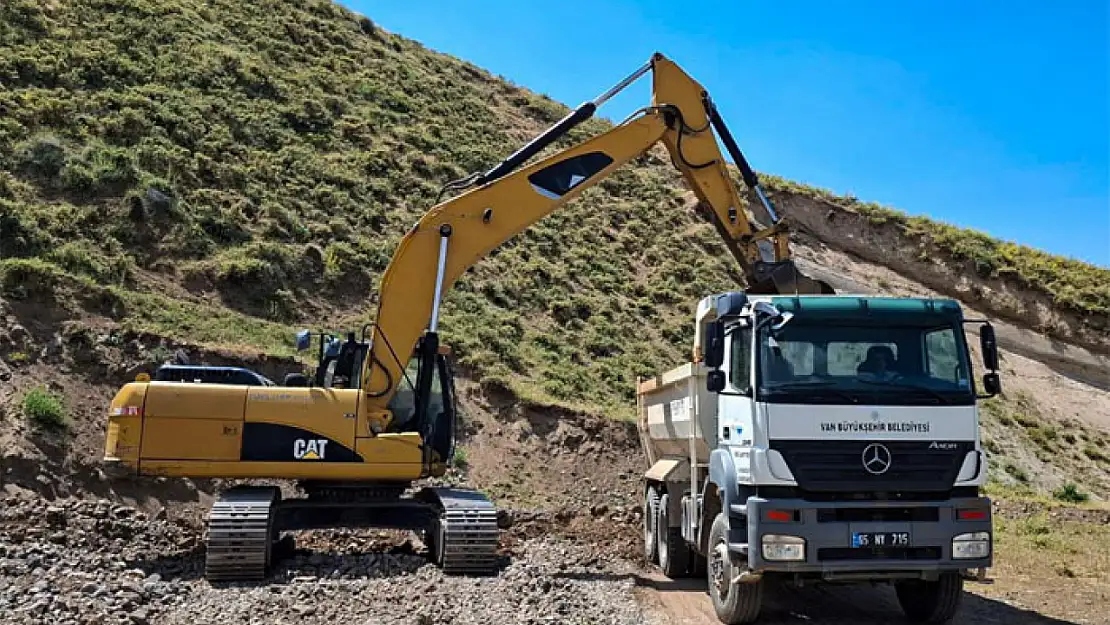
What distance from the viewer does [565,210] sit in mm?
37906

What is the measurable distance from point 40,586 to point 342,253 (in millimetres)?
Result: 18088

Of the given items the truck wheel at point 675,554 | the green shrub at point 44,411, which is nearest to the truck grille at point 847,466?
the truck wheel at point 675,554

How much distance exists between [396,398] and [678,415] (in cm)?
373

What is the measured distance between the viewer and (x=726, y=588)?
370 inches

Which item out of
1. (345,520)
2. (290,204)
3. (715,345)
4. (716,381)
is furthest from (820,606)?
(290,204)

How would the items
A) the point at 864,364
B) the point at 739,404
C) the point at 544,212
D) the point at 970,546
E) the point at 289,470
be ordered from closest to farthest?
the point at 970,546, the point at 864,364, the point at 739,404, the point at 289,470, the point at 544,212

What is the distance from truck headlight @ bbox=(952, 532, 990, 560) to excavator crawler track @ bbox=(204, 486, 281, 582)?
24.5 ft

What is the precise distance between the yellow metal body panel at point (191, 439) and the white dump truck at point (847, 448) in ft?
19.7

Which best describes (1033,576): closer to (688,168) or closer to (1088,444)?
(688,168)

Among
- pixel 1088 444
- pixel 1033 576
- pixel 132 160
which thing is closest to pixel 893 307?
pixel 1033 576

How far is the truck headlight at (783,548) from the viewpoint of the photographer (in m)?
8.52

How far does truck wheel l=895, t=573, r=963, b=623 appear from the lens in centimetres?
939

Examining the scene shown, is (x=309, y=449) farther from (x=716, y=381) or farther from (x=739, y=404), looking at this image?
(x=739, y=404)

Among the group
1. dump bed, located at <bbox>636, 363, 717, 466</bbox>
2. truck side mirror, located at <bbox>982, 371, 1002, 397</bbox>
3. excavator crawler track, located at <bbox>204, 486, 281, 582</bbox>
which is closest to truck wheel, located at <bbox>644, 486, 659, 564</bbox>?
dump bed, located at <bbox>636, 363, 717, 466</bbox>
